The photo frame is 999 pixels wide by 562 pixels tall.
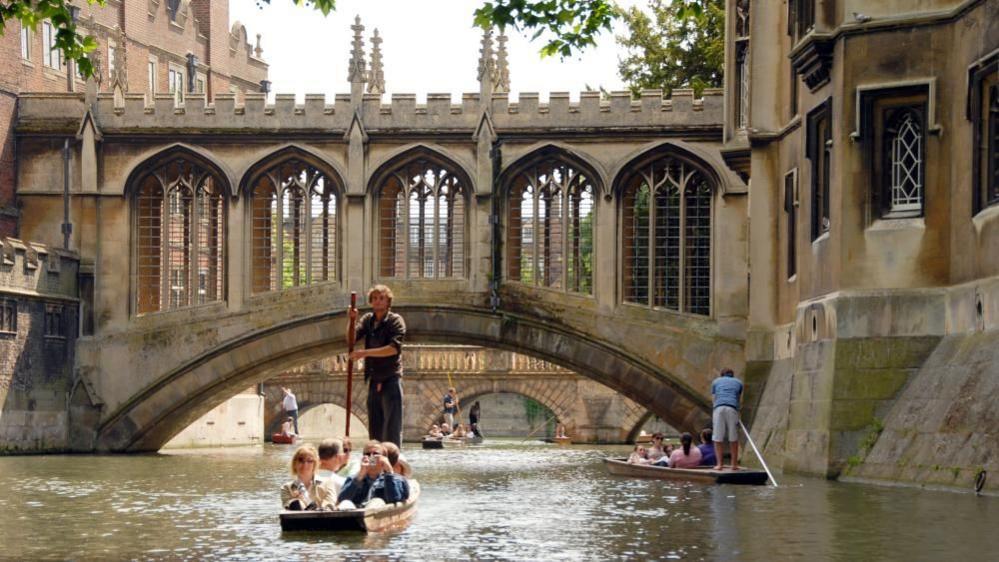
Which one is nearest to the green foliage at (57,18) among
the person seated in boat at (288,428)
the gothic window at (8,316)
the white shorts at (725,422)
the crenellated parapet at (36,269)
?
the white shorts at (725,422)

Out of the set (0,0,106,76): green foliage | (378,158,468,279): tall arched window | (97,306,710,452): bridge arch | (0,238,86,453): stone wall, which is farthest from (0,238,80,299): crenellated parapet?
(0,0,106,76): green foliage

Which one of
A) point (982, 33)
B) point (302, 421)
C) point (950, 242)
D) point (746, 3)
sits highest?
point (746, 3)

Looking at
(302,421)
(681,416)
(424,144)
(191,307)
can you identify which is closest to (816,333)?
(681,416)

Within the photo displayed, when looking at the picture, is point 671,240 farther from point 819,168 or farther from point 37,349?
point 37,349

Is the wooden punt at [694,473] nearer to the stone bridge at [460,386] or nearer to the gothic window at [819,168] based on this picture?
the gothic window at [819,168]

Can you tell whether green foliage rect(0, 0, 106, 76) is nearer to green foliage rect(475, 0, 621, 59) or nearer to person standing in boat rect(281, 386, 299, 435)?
green foliage rect(475, 0, 621, 59)

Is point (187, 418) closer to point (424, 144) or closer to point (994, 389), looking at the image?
point (424, 144)

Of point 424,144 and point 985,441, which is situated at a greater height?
point 424,144

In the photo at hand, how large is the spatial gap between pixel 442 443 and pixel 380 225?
464 inches

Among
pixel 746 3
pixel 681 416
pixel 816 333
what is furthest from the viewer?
pixel 681 416

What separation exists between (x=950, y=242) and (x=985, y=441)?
13.2ft

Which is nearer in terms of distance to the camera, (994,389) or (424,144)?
(994,389)

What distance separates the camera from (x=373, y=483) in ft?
54.4

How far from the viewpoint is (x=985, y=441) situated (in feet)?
64.4
